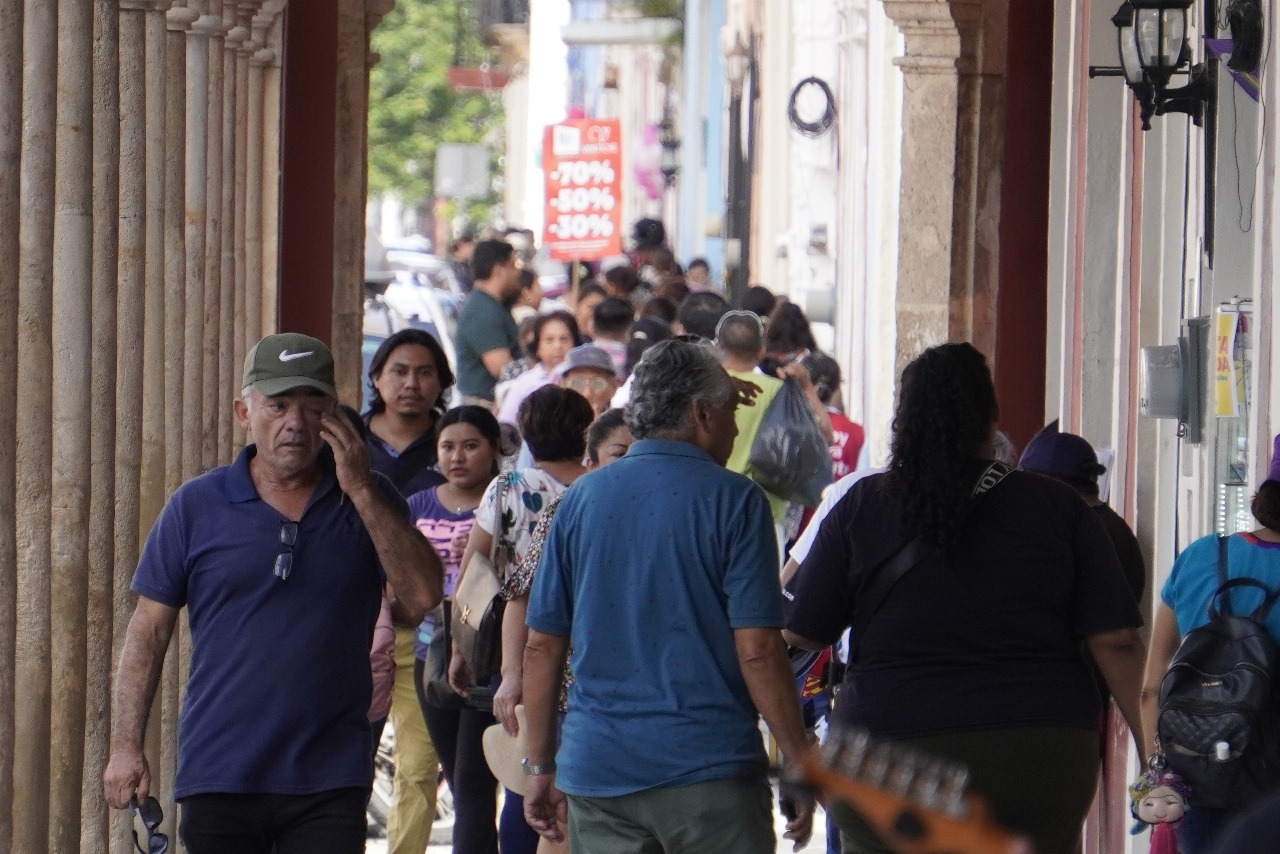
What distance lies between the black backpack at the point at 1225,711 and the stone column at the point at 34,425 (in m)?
2.54

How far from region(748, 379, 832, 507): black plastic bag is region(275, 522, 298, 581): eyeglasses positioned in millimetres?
4772

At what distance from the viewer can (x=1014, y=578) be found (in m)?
4.88

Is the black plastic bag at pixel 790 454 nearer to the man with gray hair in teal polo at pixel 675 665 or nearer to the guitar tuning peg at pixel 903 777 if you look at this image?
the man with gray hair in teal polo at pixel 675 665

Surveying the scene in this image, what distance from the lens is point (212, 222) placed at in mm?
8812

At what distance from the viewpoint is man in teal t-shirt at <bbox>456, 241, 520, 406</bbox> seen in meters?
14.1

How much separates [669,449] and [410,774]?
9.29ft

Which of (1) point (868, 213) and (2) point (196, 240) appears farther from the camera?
(1) point (868, 213)

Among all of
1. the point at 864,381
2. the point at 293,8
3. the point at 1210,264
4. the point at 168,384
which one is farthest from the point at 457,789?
the point at 864,381

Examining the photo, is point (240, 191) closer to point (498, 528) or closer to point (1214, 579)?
point (498, 528)

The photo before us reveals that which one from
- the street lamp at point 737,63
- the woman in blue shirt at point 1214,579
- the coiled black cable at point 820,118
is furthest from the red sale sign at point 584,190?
the woman in blue shirt at point 1214,579

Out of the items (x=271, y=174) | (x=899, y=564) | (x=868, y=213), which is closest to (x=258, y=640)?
(x=899, y=564)

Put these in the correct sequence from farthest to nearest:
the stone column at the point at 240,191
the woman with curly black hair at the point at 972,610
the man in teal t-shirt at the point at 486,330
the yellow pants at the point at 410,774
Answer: the man in teal t-shirt at the point at 486,330, the stone column at the point at 240,191, the yellow pants at the point at 410,774, the woman with curly black hair at the point at 972,610

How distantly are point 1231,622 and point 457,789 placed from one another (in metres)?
2.74

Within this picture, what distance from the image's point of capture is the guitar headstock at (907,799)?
8.93 feet
